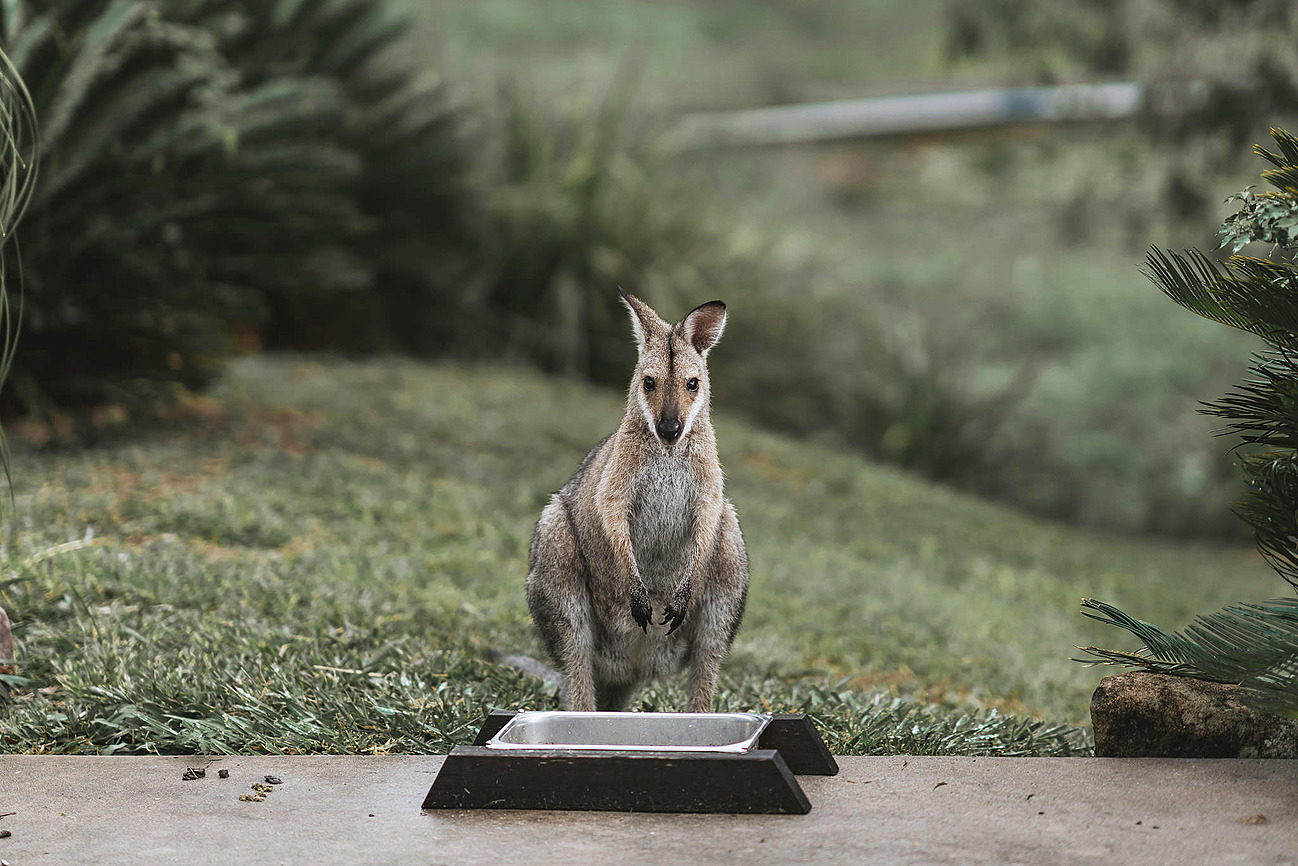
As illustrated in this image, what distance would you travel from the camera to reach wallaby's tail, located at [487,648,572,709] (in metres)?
3.79

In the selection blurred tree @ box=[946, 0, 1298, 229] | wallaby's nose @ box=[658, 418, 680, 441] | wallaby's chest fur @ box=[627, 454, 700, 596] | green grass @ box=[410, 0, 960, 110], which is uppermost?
green grass @ box=[410, 0, 960, 110]

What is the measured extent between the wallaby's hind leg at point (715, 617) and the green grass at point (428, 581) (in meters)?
0.52

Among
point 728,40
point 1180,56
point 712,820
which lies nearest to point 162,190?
point 712,820

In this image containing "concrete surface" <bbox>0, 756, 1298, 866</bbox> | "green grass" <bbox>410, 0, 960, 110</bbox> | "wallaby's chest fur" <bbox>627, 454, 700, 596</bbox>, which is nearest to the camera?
"concrete surface" <bbox>0, 756, 1298, 866</bbox>

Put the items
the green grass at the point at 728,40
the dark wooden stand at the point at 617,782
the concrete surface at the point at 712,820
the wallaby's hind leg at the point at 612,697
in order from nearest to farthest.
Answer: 1. the concrete surface at the point at 712,820
2. the dark wooden stand at the point at 617,782
3. the wallaby's hind leg at the point at 612,697
4. the green grass at the point at 728,40

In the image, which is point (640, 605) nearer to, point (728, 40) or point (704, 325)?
point (704, 325)

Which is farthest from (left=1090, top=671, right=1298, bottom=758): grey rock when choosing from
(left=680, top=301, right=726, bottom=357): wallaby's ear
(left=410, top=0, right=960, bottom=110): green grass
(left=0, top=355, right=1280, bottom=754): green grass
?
(left=410, top=0, right=960, bottom=110): green grass

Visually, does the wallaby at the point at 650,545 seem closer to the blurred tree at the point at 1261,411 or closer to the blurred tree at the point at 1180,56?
the blurred tree at the point at 1261,411

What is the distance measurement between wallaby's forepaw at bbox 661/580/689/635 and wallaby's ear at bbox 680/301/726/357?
2.13 feet

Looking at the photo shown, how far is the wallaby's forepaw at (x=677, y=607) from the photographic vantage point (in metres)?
3.29

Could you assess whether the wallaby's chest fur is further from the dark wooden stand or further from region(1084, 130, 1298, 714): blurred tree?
region(1084, 130, 1298, 714): blurred tree

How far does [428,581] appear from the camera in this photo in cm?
545

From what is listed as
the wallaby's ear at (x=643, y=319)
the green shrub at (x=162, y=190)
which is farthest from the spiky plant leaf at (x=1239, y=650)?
the green shrub at (x=162, y=190)

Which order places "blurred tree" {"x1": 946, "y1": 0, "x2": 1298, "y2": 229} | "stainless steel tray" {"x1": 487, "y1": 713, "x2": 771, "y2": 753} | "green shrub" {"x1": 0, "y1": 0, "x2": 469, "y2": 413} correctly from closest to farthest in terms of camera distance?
1. "stainless steel tray" {"x1": 487, "y1": 713, "x2": 771, "y2": 753}
2. "green shrub" {"x1": 0, "y1": 0, "x2": 469, "y2": 413}
3. "blurred tree" {"x1": 946, "y1": 0, "x2": 1298, "y2": 229}
